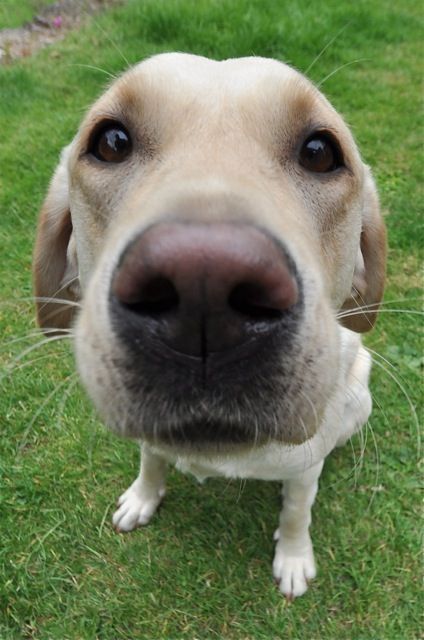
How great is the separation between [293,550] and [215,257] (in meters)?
2.48

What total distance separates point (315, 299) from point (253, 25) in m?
6.82

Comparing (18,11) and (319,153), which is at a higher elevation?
(319,153)

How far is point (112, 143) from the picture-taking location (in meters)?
2.19

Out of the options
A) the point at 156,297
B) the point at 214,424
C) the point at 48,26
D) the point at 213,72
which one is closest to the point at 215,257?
the point at 156,297

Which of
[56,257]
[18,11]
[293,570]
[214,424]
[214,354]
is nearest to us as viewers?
[214,354]

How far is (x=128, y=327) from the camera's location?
1.40 meters

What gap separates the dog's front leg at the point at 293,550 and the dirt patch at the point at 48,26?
24.9 ft

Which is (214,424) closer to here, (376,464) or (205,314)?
(205,314)

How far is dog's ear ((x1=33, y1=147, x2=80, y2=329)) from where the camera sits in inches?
106

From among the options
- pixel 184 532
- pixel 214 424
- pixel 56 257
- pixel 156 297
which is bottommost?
pixel 184 532

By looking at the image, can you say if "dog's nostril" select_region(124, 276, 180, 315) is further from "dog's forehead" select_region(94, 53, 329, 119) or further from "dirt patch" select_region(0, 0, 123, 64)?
"dirt patch" select_region(0, 0, 123, 64)

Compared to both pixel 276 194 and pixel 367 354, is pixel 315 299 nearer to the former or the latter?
pixel 276 194

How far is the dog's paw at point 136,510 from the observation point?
3.39 meters

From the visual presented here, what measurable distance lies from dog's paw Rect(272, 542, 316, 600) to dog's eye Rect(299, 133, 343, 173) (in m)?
2.15
